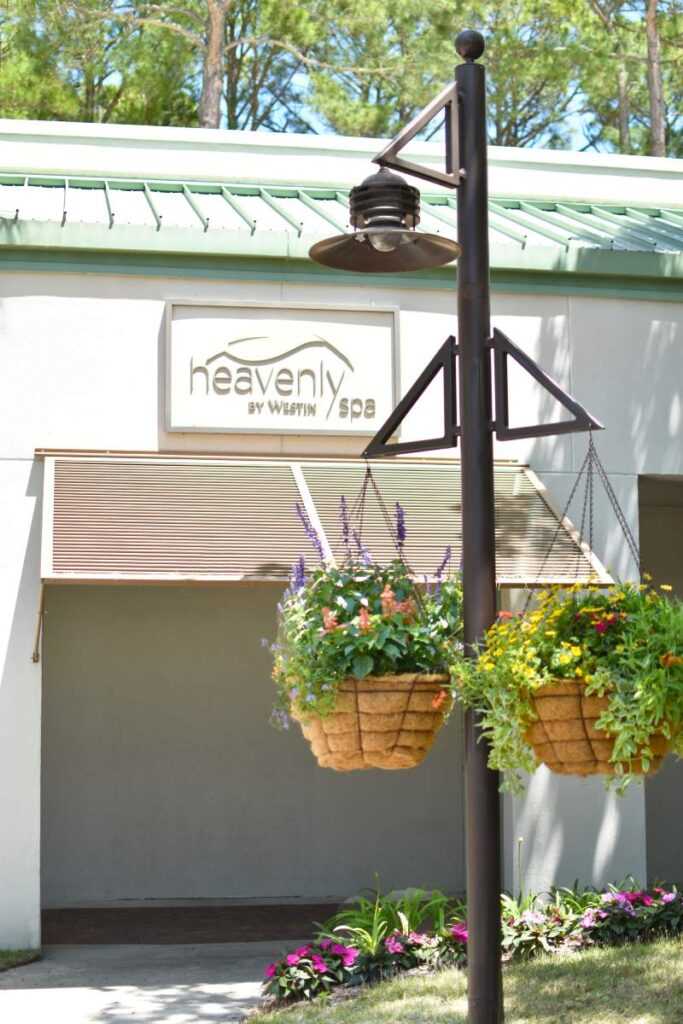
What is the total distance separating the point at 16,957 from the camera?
9211 millimetres

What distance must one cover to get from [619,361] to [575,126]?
714 inches

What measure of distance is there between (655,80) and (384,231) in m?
21.0

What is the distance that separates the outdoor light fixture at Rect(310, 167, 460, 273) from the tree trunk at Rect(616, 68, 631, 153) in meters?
21.6

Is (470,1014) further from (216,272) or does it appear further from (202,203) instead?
(202,203)

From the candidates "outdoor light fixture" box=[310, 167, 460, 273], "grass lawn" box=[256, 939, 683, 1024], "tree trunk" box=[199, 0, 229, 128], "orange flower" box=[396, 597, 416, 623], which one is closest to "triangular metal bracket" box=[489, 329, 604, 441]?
"outdoor light fixture" box=[310, 167, 460, 273]

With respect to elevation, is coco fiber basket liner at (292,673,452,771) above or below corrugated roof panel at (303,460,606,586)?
below

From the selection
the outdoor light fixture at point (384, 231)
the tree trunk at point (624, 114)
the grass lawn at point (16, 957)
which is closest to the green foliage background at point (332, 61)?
the tree trunk at point (624, 114)

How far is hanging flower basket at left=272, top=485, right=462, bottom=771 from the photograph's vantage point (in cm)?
554

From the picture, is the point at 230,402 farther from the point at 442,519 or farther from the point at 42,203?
the point at 42,203

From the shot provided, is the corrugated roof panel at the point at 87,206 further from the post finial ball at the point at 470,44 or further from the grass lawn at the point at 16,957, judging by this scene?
the post finial ball at the point at 470,44

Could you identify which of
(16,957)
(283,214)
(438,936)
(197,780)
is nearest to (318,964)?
(438,936)

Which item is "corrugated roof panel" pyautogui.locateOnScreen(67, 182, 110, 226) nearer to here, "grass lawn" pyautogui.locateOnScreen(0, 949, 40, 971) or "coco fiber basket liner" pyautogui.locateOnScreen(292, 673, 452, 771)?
"grass lawn" pyautogui.locateOnScreen(0, 949, 40, 971)

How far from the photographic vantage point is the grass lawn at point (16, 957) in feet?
29.8

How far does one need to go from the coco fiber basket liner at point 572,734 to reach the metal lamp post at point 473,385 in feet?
0.81
